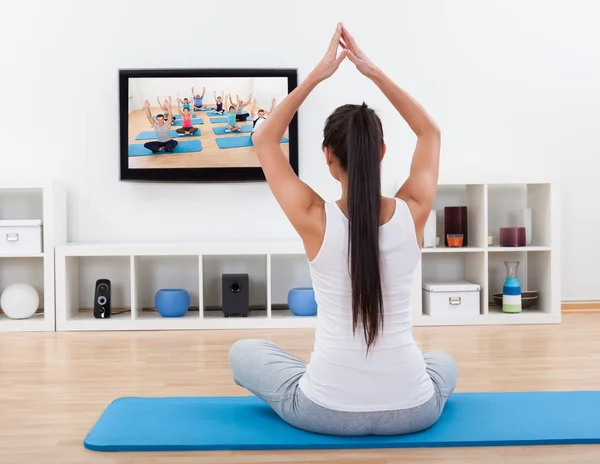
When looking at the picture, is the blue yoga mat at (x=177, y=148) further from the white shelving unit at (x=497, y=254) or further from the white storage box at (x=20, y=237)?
the white shelving unit at (x=497, y=254)

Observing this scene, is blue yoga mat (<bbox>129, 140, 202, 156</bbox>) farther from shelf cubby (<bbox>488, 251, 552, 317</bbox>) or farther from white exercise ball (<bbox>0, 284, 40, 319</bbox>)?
shelf cubby (<bbox>488, 251, 552, 317</bbox>)

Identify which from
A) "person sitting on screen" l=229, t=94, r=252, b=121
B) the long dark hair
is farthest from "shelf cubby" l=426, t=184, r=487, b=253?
the long dark hair

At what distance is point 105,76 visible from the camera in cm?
475

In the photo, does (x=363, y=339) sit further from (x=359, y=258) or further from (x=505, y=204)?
(x=505, y=204)

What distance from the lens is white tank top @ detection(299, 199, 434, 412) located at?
1.90 metres

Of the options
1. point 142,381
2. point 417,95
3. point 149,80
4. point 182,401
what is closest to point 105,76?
point 149,80

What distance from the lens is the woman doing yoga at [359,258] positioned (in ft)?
6.16

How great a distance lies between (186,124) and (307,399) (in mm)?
2949

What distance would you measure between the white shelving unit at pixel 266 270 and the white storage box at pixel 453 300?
0.04m

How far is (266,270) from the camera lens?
475 cm

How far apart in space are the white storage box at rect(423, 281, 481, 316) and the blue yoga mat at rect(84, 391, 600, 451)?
1840mm

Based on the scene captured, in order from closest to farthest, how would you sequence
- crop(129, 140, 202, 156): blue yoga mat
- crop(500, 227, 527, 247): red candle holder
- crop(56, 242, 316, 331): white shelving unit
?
crop(56, 242, 316, 331): white shelving unit < crop(500, 227, 527, 247): red candle holder < crop(129, 140, 202, 156): blue yoga mat

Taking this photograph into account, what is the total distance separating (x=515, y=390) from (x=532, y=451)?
2.39ft

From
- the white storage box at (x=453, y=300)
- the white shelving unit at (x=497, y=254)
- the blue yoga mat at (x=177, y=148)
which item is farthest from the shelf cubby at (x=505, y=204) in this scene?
the blue yoga mat at (x=177, y=148)
